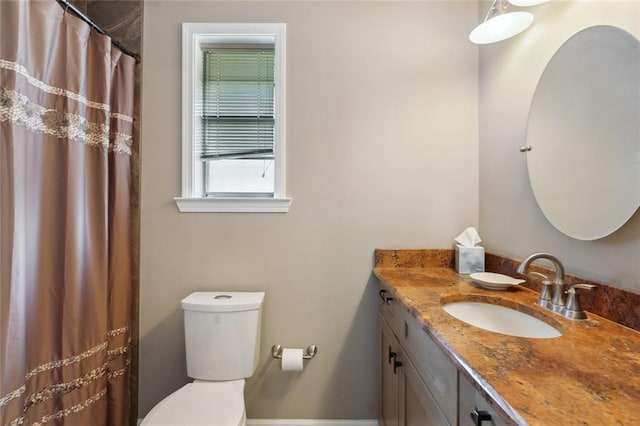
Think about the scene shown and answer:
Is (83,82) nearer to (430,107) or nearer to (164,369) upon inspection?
(164,369)

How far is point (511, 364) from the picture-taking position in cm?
55

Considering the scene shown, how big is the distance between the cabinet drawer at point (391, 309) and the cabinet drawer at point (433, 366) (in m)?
0.06

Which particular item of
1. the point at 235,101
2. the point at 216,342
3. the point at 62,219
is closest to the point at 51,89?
the point at 62,219

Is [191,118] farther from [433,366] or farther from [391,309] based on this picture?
[433,366]

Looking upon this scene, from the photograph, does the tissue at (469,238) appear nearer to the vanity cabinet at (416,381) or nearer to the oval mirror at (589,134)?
the oval mirror at (589,134)

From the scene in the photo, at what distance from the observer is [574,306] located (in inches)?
31.4

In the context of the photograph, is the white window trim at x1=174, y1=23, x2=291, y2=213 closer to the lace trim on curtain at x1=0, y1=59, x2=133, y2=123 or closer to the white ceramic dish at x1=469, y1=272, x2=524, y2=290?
the lace trim on curtain at x1=0, y1=59, x2=133, y2=123

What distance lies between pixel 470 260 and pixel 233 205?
1.26 m

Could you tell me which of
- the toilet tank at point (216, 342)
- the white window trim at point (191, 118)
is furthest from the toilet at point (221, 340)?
the white window trim at point (191, 118)

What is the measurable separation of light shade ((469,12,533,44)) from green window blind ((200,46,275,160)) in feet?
3.49

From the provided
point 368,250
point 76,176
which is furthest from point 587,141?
point 76,176

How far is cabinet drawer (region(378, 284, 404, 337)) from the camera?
1.07 meters

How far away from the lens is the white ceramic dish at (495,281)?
41.3 inches

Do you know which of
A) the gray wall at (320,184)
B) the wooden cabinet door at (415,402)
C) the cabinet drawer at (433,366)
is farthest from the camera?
the gray wall at (320,184)
